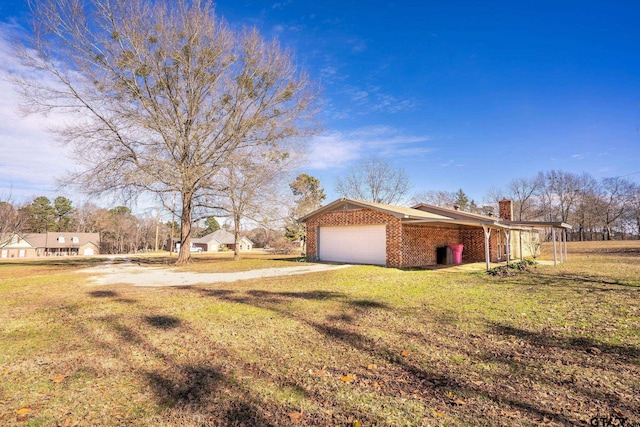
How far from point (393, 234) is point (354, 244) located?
→ 230cm

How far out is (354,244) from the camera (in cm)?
1586

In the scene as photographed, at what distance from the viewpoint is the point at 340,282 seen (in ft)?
31.0

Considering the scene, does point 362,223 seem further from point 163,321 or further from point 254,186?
point 163,321

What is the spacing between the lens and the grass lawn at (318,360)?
262 cm

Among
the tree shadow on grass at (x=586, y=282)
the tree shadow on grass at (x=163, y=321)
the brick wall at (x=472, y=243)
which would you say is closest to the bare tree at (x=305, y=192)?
the brick wall at (x=472, y=243)

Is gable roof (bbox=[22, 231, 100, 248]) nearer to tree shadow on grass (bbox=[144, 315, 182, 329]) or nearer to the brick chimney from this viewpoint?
the brick chimney

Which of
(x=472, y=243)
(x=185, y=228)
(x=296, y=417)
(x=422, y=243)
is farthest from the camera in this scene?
(x=472, y=243)

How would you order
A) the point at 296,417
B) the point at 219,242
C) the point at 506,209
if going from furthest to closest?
the point at 219,242, the point at 506,209, the point at 296,417

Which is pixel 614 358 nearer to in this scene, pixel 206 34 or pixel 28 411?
pixel 28 411

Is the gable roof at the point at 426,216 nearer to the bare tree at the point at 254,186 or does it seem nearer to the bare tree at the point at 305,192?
the bare tree at the point at 254,186

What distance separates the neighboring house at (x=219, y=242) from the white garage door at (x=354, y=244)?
152 feet

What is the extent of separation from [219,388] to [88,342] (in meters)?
2.34

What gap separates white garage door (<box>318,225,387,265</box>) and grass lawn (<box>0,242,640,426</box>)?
25.2ft

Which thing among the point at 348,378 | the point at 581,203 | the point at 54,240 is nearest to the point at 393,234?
the point at 348,378
